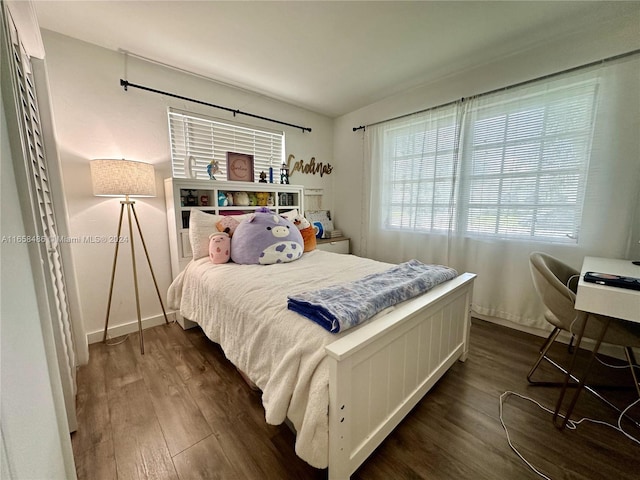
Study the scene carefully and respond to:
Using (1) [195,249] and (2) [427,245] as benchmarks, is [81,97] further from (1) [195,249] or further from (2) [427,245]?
(2) [427,245]

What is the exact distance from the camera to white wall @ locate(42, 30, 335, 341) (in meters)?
1.90

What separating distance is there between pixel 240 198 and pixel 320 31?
1.65 m

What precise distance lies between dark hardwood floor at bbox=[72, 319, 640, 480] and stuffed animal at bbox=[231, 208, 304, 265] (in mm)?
821

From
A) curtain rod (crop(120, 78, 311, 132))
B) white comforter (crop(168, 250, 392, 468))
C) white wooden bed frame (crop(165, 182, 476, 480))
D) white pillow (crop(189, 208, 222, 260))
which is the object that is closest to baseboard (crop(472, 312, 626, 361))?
white wooden bed frame (crop(165, 182, 476, 480))

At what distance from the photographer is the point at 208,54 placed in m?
2.09

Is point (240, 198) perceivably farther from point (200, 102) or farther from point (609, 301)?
point (609, 301)

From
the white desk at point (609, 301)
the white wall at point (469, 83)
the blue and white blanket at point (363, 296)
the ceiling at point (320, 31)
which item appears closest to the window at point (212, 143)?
the ceiling at point (320, 31)

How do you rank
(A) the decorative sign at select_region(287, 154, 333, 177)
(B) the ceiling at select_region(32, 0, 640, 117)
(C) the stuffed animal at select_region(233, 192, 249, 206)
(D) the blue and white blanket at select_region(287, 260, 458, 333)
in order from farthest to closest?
(A) the decorative sign at select_region(287, 154, 333, 177), (C) the stuffed animal at select_region(233, 192, 249, 206), (B) the ceiling at select_region(32, 0, 640, 117), (D) the blue and white blanket at select_region(287, 260, 458, 333)

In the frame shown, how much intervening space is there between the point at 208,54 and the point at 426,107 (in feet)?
7.28

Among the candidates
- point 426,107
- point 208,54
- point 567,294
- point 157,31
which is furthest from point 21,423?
point 426,107

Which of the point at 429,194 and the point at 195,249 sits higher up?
the point at 429,194

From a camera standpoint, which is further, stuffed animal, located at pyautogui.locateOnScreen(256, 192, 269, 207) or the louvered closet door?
stuffed animal, located at pyautogui.locateOnScreen(256, 192, 269, 207)

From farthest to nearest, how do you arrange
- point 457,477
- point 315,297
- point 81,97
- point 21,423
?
point 81,97, point 315,297, point 457,477, point 21,423

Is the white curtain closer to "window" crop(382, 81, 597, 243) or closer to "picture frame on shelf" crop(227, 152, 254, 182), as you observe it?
"window" crop(382, 81, 597, 243)
